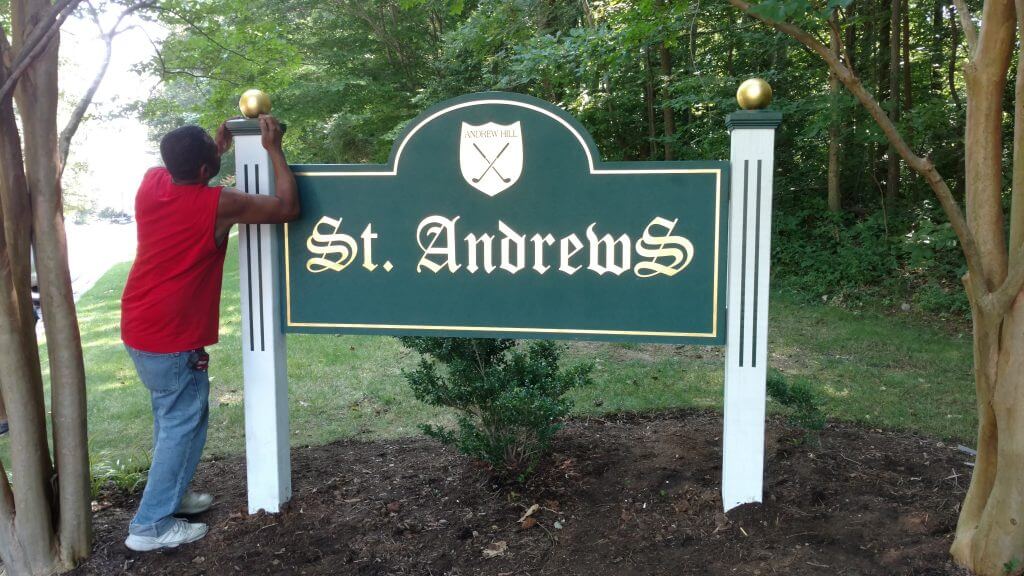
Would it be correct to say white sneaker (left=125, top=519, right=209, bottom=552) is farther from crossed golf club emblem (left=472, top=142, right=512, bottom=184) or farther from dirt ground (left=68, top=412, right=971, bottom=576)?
crossed golf club emblem (left=472, top=142, right=512, bottom=184)

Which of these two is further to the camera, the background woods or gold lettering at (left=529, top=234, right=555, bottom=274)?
the background woods

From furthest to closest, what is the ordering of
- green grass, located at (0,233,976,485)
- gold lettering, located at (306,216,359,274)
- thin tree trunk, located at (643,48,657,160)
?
1. thin tree trunk, located at (643,48,657,160)
2. green grass, located at (0,233,976,485)
3. gold lettering, located at (306,216,359,274)

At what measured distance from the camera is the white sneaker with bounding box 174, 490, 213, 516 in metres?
3.41

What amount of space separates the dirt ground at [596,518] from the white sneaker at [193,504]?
0.04 meters

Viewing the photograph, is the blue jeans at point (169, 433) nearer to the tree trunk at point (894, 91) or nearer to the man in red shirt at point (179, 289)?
the man in red shirt at point (179, 289)

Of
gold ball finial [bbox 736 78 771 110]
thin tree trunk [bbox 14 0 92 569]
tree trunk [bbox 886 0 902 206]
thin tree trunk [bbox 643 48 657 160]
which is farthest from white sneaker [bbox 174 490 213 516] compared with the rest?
thin tree trunk [bbox 643 48 657 160]

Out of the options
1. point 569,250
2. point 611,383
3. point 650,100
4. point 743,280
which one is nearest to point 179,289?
point 569,250

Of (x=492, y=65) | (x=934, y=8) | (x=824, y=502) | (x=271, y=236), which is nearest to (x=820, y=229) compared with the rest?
(x=934, y=8)

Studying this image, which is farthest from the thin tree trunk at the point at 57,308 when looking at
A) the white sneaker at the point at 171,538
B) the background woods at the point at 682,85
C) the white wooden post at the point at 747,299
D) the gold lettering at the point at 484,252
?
the background woods at the point at 682,85

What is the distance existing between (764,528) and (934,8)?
1076cm

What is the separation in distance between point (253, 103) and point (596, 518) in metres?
2.29

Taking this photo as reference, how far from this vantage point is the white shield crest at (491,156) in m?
3.12

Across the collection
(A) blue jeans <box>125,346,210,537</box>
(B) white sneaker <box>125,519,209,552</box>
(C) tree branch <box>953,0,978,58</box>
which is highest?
(C) tree branch <box>953,0,978,58</box>

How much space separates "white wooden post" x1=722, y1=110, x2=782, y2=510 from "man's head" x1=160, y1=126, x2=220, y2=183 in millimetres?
2054
